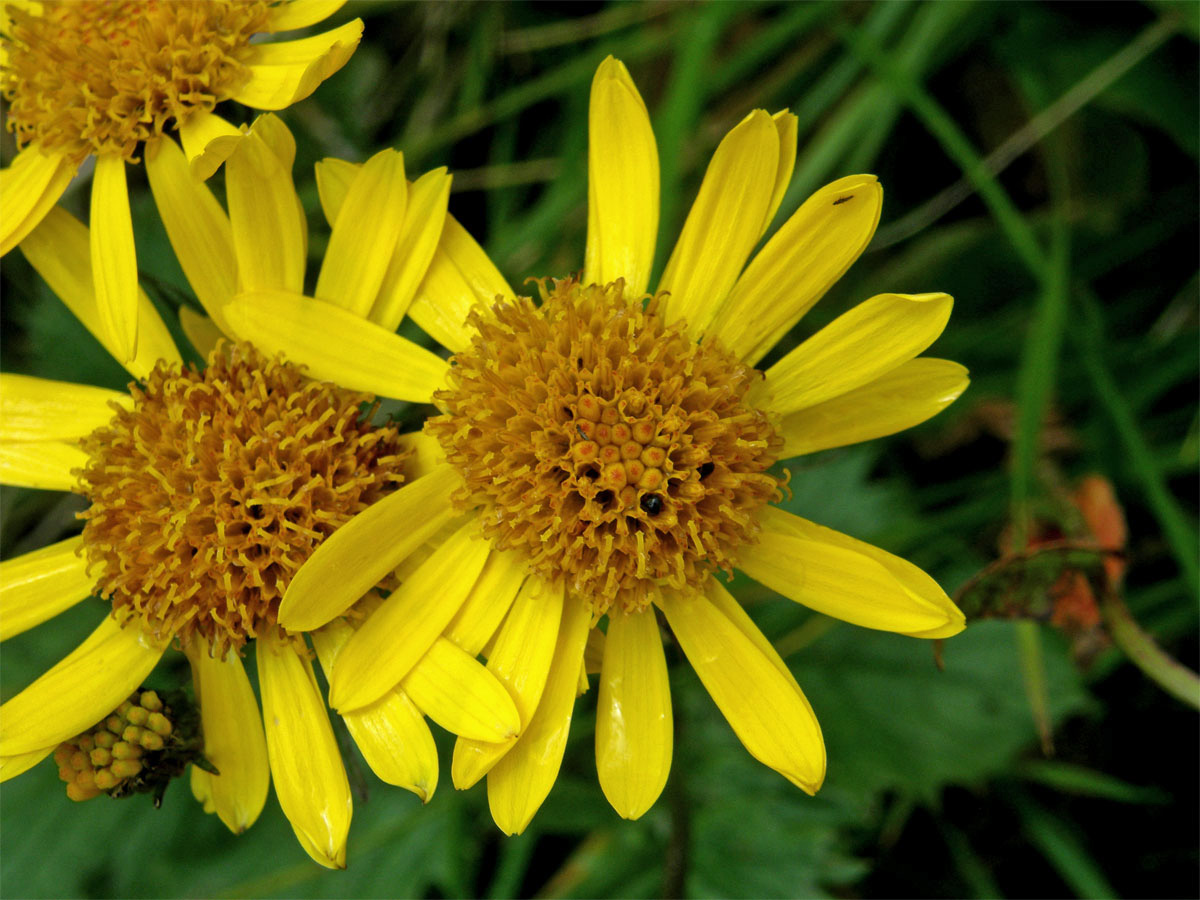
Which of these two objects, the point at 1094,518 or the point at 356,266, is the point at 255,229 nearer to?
the point at 356,266

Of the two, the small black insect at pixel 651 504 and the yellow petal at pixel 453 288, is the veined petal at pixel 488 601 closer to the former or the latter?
the small black insect at pixel 651 504

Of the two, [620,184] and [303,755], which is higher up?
[620,184]

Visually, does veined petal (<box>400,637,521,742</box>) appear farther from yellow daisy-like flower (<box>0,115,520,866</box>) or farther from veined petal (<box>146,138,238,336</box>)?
veined petal (<box>146,138,238,336</box>)

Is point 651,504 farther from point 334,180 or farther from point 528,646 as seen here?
point 334,180

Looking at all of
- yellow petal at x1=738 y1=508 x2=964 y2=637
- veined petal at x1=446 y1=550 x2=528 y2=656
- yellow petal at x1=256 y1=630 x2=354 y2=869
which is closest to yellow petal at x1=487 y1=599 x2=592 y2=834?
veined petal at x1=446 y1=550 x2=528 y2=656

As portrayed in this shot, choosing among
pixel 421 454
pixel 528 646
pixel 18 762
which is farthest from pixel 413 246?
pixel 18 762

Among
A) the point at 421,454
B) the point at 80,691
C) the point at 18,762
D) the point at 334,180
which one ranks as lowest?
the point at 18,762

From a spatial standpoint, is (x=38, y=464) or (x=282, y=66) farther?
(x=38, y=464)
